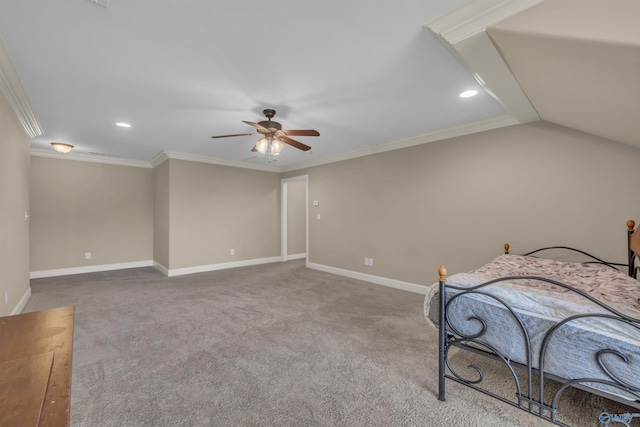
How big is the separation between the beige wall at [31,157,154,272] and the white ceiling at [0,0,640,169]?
1.89 meters

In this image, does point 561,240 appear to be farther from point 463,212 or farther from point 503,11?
point 503,11

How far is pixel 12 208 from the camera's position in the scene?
9.62ft

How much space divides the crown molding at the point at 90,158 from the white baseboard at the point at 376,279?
457 cm

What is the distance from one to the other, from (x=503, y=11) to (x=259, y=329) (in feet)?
10.6

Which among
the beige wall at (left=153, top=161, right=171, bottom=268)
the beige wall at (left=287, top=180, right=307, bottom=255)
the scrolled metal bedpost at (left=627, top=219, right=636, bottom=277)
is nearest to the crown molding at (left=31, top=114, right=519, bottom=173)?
the beige wall at (left=153, top=161, right=171, bottom=268)

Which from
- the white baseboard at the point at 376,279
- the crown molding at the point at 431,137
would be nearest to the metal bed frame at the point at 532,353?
the white baseboard at the point at 376,279

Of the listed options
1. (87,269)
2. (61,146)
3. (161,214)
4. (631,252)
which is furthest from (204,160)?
(631,252)

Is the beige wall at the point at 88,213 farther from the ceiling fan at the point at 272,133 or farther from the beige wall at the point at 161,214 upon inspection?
the ceiling fan at the point at 272,133

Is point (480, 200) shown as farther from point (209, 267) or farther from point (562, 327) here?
point (209, 267)

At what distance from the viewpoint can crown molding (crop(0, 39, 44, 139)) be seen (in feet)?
7.05

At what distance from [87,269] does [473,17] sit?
7.39 metres

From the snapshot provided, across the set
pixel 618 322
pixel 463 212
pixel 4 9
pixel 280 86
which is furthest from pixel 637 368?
pixel 4 9

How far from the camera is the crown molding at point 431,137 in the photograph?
130 inches

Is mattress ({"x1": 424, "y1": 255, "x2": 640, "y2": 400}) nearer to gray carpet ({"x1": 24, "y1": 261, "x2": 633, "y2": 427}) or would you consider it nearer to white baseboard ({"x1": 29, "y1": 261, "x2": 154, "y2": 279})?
gray carpet ({"x1": 24, "y1": 261, "x2": 633, "y2": 427})
